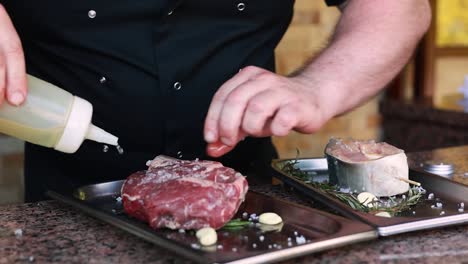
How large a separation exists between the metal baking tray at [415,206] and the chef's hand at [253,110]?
0.41ft

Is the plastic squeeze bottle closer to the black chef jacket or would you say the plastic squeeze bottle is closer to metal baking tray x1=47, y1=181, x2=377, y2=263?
metal baking tray x1=47, y1=181, x2=377, y2=263

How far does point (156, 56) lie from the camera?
5.00ft

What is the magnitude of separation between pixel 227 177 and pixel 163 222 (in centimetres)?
14

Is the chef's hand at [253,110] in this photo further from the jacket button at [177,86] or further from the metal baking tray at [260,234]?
the jacket button at [177,86]

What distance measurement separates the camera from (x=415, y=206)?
3.92 ft

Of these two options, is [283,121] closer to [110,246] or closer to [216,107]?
[216,107]

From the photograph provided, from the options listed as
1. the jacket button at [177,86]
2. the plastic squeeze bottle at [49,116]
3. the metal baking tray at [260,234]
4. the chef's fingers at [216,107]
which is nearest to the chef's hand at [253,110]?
the chef's fingers at [216,107]

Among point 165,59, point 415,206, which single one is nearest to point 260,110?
point 415,206

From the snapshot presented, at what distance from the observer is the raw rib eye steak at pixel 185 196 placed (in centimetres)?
105

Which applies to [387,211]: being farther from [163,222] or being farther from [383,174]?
[163,222]

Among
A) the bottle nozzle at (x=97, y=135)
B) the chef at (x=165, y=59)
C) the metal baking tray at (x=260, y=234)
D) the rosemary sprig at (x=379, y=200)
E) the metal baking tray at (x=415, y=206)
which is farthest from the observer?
the chef at (x=165, y=59)

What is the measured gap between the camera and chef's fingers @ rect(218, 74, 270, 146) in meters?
1.16

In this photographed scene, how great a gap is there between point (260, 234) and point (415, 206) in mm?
307

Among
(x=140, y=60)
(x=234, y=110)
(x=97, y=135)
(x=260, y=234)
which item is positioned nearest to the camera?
(x=260, y=234)
